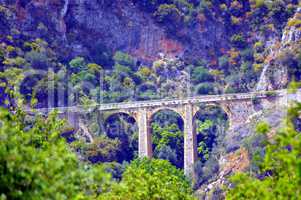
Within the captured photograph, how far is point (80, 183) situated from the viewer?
16312 millimetres

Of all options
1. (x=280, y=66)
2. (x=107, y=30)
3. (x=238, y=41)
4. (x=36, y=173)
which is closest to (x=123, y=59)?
(x=107, y=30)

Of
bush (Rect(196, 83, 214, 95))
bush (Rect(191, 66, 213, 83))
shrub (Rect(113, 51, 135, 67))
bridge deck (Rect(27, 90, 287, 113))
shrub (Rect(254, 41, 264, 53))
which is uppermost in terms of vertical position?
shrub (Rect(254, 41, 264, 53))

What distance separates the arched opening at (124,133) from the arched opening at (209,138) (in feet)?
20.9

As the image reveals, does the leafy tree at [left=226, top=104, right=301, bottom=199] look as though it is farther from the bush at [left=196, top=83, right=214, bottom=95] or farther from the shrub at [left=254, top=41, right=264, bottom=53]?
the shrub at [left=254, top=41, right=264, bottom=53]

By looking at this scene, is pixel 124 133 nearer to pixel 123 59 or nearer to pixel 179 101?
pixel 179 101

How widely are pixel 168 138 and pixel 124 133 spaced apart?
4.75 meters

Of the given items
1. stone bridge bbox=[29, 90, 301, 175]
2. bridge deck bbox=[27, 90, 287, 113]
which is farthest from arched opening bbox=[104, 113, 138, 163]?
stone bridge bbox=[29, 90, 301, 175]

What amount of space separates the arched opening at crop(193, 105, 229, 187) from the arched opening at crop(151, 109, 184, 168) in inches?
79.1

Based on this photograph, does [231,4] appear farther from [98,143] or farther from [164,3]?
[98,143]

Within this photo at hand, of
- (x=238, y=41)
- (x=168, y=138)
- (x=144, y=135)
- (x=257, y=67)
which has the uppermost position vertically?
(x=238, y=41)

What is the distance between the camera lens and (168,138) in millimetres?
77062

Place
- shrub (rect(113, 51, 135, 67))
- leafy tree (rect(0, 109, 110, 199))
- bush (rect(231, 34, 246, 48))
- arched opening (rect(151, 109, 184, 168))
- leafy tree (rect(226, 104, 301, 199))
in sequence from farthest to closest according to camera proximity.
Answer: bush (rect(231, 34, 246, 48)) → shrub (rect(113, 51, 135, 67)) → arched opening (rect(151, 109, 184, 168)) → leafy tree (rect(226, 104, 301, 199)) → leafy tree (rect(0, 109, 110, 199))

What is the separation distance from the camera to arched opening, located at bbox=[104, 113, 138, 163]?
73.9 meters

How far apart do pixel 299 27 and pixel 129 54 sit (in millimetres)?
21507
